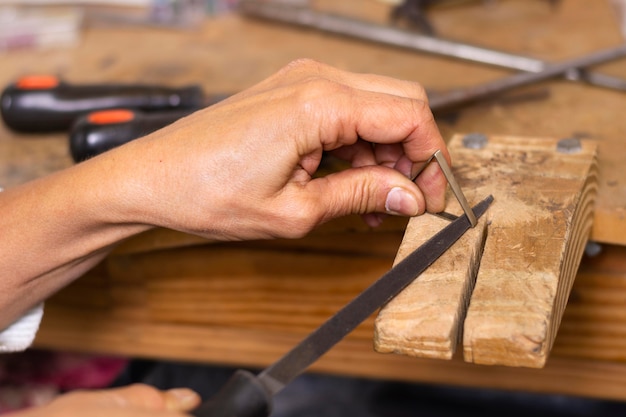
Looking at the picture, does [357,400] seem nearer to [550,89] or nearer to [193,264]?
[193,264]

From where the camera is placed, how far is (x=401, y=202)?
0.77m

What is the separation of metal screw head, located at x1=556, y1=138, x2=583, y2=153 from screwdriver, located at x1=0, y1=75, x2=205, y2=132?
50 cm

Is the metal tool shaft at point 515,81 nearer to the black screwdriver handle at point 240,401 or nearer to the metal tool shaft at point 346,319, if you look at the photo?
the metal tool shaft at point 346,319

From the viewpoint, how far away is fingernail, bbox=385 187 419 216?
2.52ft

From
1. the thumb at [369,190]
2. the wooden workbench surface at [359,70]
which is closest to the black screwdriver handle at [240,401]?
the thumb at [369,190]

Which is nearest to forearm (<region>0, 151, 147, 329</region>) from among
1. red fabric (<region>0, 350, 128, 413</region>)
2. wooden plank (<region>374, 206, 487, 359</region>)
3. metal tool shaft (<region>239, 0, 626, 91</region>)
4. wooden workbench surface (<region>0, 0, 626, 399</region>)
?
wooden workbench surface (<region>0, 0, 626, 399</region>)

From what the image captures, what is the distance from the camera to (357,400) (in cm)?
148

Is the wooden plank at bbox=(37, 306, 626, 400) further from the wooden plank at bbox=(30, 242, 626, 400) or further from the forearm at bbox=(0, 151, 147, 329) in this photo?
the forearm at bbox=(0, 151, 147, 329)

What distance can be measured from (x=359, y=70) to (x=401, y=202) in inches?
21.2

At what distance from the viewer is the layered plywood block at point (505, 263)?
2.06ft

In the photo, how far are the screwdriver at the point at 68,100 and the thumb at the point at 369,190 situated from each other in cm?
41

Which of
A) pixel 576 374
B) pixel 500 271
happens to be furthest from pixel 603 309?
pixel 500 271

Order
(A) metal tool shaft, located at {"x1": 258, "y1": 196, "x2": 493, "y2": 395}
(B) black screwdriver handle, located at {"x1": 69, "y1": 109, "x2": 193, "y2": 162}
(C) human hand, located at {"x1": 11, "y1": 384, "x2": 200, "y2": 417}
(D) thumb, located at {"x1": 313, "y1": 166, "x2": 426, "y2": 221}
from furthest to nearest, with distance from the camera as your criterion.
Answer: (B) black screwdriver handle, located at {"x1": 69, "y1": 109, "x2": 193, "y2": 162}, (D) thumb, located at {"x1": 313, "y1": 166, "x2": 426, "y2": 221}, (A) metal tool shaft, located at {"x1": 258, "y1": 196, "x2": 493, "y2": 395}, (C) human hand, located at {"x1": 11, "y1": 384, "x2": 200, "y2": 417}

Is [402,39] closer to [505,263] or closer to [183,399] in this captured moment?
[505,263]
